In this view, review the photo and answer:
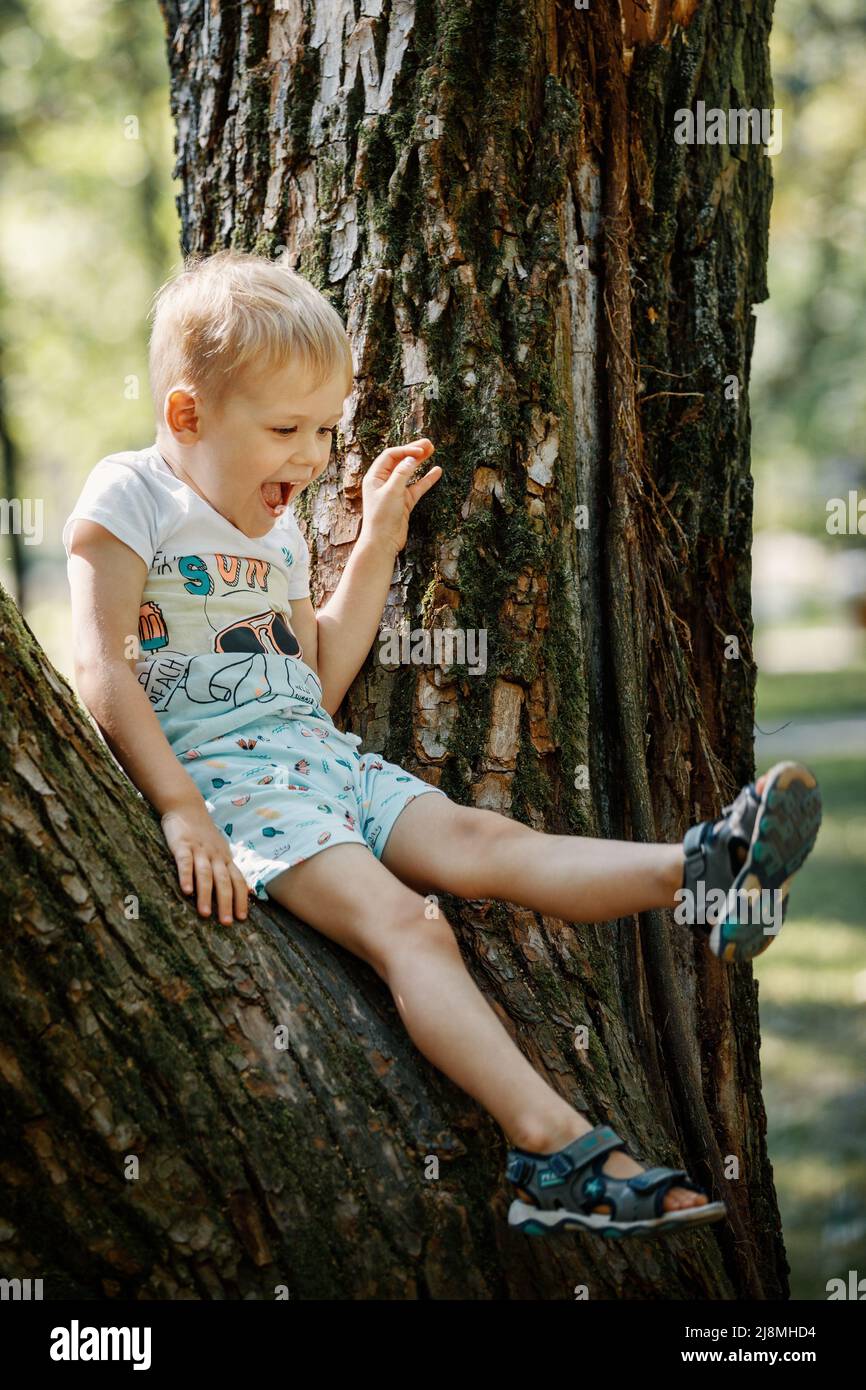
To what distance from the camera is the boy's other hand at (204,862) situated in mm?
2178

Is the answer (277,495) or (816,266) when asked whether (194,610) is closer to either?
(277,495)

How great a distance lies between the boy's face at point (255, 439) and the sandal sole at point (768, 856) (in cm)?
127

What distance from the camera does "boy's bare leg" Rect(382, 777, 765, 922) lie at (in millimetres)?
2279

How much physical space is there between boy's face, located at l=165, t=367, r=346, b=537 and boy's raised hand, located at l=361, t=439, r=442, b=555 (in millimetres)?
127

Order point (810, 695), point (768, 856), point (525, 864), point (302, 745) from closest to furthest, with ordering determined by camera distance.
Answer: point (768, 856) < point (525, 864) < point (302, 745) < point (810, 695)

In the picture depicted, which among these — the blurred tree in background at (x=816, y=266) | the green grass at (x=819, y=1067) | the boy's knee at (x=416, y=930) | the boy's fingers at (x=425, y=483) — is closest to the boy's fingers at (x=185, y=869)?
the boy's knee at (x=416, y=930)

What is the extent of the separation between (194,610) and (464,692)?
0.61 meters

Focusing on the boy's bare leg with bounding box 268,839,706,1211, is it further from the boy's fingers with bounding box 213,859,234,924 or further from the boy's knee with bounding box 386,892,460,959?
the boy's fingers with bounding box 213,859,234,924

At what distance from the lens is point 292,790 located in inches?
98.5

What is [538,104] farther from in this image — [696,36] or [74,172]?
[74,172]

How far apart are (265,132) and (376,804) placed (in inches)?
65.6

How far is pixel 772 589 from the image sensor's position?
36.6m
